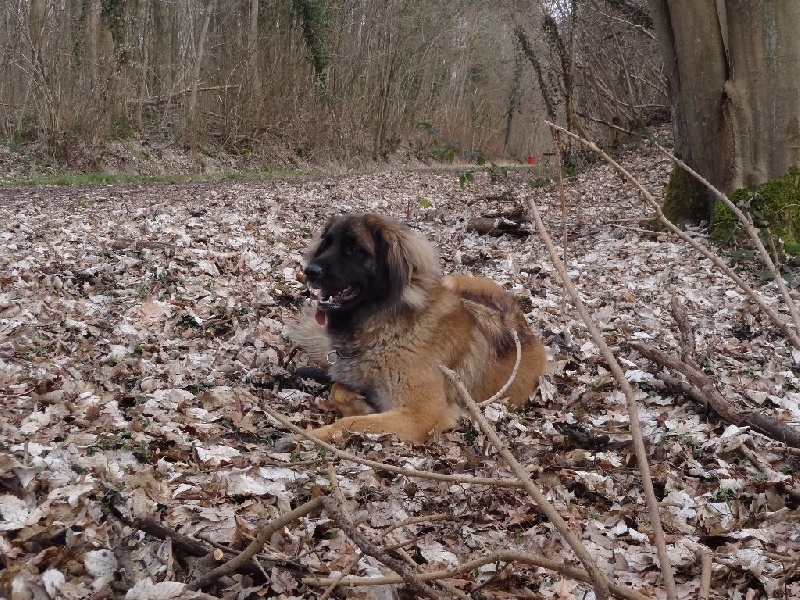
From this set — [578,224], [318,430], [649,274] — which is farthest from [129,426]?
[578,224]

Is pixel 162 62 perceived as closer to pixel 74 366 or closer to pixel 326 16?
pixel 326 16

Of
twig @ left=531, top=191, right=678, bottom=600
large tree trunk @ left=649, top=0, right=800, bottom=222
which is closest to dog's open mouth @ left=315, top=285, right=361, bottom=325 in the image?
twig @ left=531, top=191, right=678, bottom=600

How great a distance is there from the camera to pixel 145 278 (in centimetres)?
703

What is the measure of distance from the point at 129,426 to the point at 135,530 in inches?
49.2

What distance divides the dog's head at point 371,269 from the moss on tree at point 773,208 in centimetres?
467

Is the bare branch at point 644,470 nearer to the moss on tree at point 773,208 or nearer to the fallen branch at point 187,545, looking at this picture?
the fallen branch at point 187,545

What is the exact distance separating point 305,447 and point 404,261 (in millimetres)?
1511

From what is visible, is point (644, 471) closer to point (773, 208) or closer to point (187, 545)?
point (187, 545)

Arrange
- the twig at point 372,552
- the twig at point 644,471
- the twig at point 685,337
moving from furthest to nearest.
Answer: the twig at point 685,337
the twig at point 372,552
the twig at point 644,471

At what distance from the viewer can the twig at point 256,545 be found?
207 cm

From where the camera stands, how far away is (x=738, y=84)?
8.00 m

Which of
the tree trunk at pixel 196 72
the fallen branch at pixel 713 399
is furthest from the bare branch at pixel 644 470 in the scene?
the tree trunk at pixel 196 72

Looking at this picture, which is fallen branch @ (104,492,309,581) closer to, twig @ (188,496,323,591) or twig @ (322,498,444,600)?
twig @ (188,496,323,591)

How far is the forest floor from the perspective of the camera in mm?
2619
